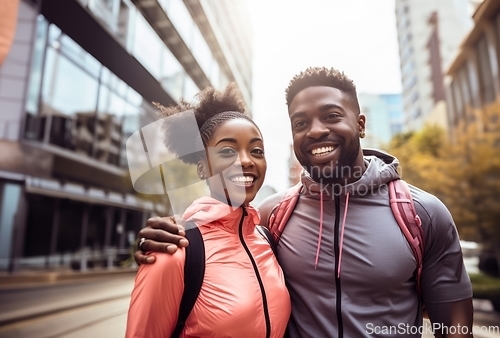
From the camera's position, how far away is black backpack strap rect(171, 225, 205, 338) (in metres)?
1.13

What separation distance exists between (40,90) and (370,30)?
7032 mm

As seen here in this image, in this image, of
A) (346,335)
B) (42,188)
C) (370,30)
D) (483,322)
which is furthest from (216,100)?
(42,188)

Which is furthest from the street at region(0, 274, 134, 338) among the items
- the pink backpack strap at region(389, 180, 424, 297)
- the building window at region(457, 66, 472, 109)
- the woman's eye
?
the building window at region(457, 66, 472, 109)

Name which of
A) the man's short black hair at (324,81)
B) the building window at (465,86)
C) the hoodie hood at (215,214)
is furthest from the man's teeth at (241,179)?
the building window at (465,86)

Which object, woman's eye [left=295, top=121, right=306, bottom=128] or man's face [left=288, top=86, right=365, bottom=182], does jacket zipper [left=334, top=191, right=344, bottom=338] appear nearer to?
man's face [left=288, top=86, right=365, bottom=182]

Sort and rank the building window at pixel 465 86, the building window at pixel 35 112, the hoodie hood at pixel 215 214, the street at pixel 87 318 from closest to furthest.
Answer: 1. the hoodie hood at pixel 215 214
2. the street at pixel 87 318
3. the building window at pixel 35 112
4. the building window at pixel 465 86

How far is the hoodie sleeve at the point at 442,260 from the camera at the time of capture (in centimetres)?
137

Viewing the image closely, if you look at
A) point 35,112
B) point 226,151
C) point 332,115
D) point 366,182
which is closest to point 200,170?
point 226,151

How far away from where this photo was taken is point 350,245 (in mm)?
1446

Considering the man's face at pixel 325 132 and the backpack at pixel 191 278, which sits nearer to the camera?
the backpack at pixel 191 278

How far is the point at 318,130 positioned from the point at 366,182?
0.32 m

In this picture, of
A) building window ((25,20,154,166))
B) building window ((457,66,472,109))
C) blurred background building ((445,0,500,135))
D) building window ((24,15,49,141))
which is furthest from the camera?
building window ((457,66,472,109))

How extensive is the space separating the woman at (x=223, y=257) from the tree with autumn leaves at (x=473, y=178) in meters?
2.59

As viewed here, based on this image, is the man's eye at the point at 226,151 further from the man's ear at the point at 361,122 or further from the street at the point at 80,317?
the street at the point at 80,317
